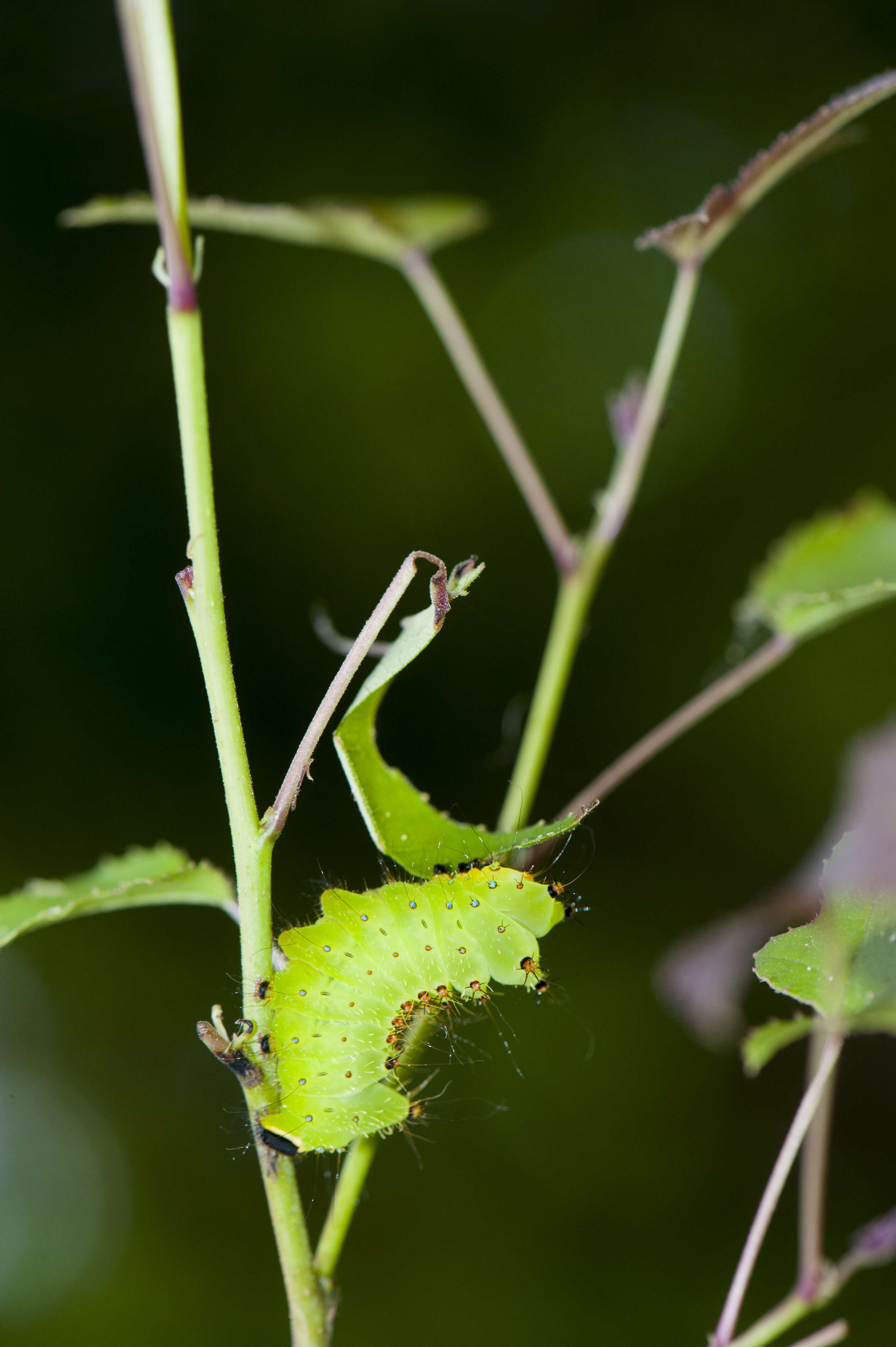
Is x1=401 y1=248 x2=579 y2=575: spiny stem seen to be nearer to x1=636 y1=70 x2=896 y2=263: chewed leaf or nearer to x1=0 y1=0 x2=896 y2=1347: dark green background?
x1=636 y1=70 x2=896 y2=263: chewed leaf

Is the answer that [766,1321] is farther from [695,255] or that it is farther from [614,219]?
[614,219]

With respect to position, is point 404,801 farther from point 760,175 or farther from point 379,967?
point 760,175

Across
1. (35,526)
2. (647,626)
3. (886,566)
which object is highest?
(35,526)

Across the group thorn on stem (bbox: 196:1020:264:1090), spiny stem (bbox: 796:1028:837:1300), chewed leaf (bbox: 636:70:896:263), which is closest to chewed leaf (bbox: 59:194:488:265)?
chewed leaf (bbox: 636:70:896:263)

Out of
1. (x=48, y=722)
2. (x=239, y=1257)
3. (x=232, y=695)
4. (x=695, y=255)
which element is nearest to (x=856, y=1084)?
(x=239, y=1257)

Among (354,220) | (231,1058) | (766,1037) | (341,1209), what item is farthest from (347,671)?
(354,220)
